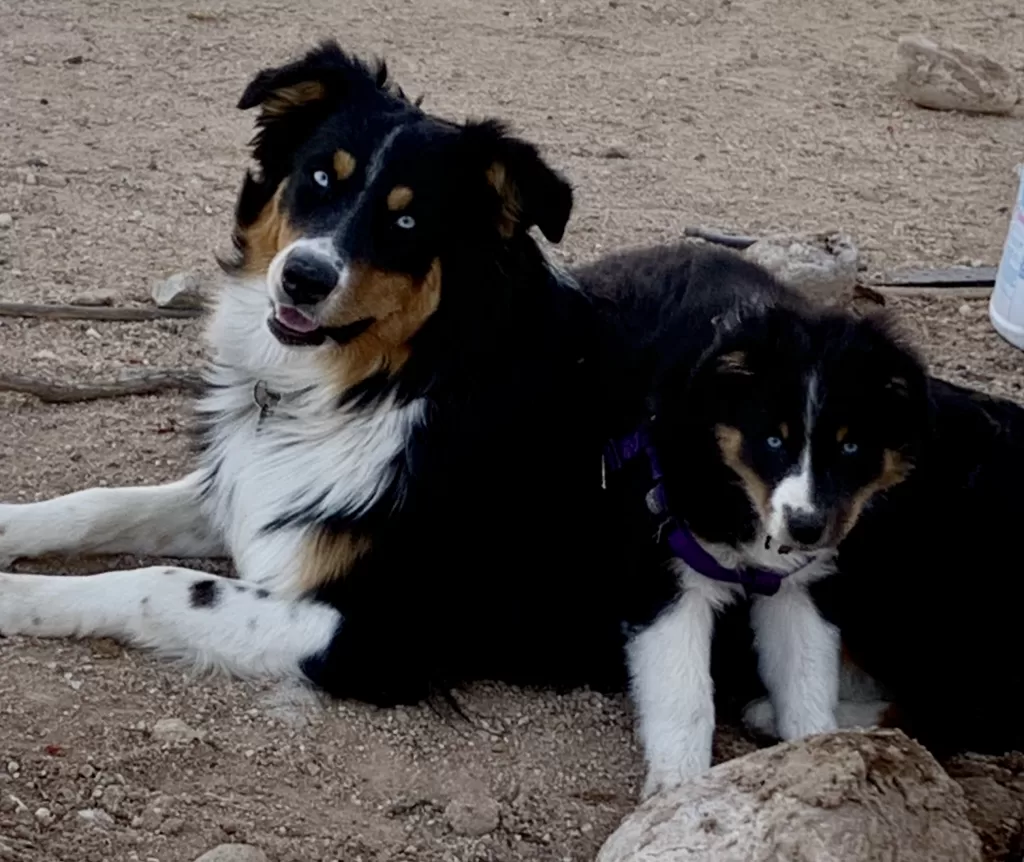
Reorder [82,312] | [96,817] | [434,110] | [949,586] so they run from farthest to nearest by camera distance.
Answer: [434,110], [82,312], [949,586], [96,817]

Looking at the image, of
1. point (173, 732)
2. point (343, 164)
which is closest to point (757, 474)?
point (343, 164)

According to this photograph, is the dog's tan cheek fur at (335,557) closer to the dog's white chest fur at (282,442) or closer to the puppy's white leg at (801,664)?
the dog's white chest fur at (282,442)

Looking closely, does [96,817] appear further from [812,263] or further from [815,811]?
[812,263]

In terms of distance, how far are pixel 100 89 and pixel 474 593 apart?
443 cm

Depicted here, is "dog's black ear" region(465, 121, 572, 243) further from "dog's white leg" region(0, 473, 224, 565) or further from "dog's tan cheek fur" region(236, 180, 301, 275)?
"dog's white leg" region(0, 473, 224, 565)

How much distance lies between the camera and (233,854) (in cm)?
337

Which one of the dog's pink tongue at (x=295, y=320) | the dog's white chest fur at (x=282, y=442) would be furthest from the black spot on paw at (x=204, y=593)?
the dog's pink tongue at (x=295, y=320)

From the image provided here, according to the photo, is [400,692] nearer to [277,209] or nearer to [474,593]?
[474,593]

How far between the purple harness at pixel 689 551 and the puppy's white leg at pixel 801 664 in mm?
74

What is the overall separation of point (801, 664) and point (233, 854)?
156 centimetres

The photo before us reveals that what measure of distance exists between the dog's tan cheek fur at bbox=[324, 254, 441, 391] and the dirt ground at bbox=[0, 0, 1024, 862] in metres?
0.87

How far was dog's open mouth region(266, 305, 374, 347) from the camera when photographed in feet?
13.1

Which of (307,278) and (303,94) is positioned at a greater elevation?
(303,94)

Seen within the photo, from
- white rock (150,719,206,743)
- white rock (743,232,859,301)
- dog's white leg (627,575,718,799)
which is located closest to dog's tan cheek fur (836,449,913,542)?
dog's white leg (627,575,718,799)
